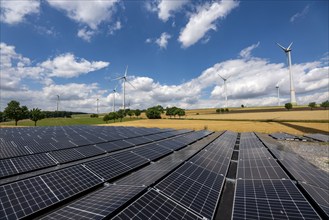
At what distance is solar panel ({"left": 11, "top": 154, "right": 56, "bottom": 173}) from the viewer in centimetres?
1112

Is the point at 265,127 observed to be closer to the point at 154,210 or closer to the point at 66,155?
the point at 66,155

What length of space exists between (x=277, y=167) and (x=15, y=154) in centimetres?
1899

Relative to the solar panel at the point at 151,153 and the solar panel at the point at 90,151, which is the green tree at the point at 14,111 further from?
the solar panel at the point at 151,153

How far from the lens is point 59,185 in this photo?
852 centimetres

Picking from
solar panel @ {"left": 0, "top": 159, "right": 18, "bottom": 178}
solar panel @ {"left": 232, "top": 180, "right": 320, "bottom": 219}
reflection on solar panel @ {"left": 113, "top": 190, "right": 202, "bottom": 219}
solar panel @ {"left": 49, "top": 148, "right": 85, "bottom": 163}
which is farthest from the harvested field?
solar panel @ {"left": 0, "top": 159, "right": 18, "bottom": 178}

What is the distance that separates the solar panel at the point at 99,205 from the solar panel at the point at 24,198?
0.84 m

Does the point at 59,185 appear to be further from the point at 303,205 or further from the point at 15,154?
the point at 303,205

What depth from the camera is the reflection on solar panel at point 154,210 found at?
20.1 ft

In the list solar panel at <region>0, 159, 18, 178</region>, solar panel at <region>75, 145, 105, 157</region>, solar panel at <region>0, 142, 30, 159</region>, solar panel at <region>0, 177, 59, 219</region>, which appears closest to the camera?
solar panel at <region>0, 177, 59, 219</region>

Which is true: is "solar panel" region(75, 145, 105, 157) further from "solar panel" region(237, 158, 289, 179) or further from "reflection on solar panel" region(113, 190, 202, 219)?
"solar panel" region(237, 158, 289, 179)

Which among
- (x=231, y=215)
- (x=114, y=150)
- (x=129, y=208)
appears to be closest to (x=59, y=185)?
(x=129, y=208)

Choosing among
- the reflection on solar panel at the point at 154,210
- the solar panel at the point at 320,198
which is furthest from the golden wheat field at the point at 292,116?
the reflection on solar panel at the point at 154,210

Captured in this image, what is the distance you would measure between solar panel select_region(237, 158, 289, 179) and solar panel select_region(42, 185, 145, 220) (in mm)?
7100

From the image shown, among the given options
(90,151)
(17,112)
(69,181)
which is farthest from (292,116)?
(17,112)
